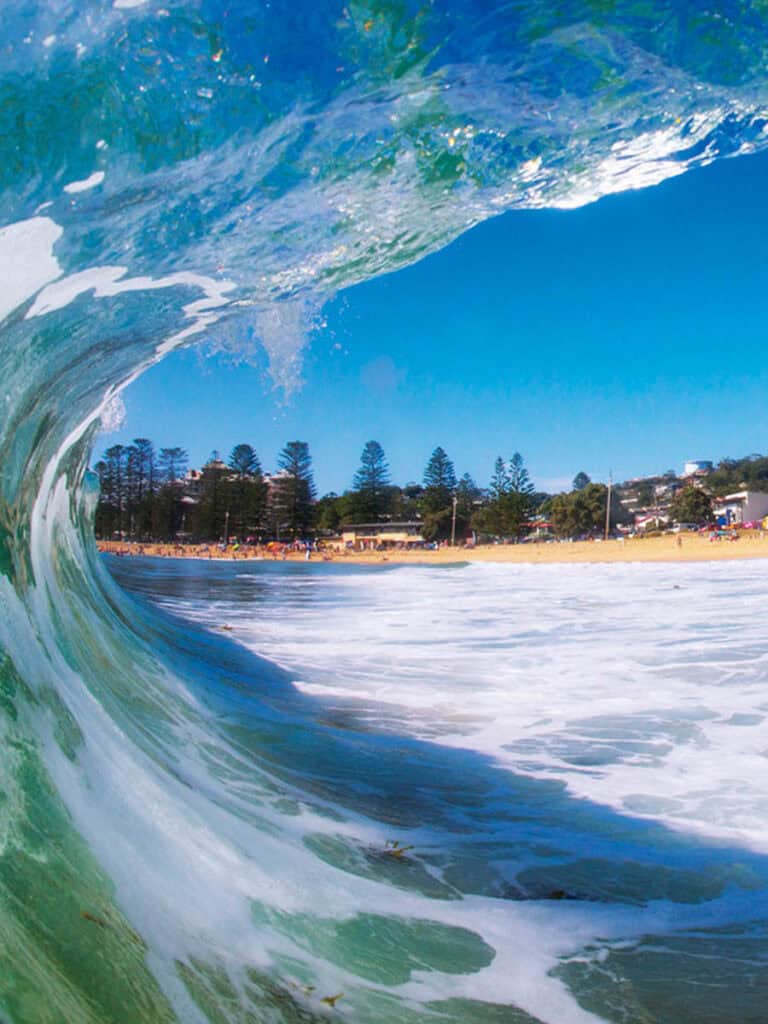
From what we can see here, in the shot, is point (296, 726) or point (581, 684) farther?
point (581, 684)

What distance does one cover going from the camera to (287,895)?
1899mm

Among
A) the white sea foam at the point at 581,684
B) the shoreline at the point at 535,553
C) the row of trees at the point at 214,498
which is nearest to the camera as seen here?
the white sea foam at the point at 581,684

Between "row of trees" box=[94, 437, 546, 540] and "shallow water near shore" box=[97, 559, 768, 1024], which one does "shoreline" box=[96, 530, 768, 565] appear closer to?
"row of trees" box=[94, 437, 546, 540]

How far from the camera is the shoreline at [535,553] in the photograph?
111 ft

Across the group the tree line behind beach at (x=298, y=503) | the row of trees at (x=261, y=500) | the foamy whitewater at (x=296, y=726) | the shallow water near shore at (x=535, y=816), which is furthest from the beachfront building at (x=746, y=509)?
the foamy whitewater at (x=296, y=726)

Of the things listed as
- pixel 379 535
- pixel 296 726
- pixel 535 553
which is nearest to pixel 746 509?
pixel 535 553

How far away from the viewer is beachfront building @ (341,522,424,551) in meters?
50.2

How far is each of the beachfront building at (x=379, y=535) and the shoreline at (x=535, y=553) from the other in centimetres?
196

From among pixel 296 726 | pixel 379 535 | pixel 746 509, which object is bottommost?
pixel 296 726

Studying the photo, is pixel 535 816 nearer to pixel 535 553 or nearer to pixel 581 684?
pixel 581 684

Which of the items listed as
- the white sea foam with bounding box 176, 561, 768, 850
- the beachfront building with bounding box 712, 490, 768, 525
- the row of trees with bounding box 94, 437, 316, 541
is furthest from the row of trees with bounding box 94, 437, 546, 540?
the white sea foam with bounding box 176, 561, 768, 850

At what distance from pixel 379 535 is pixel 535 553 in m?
13.8

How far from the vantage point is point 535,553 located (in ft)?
139

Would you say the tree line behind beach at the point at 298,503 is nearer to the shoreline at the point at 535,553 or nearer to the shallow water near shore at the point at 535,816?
the shoreline at the point at 535,553
